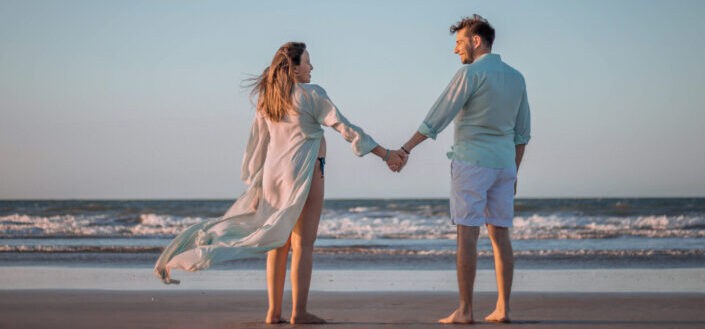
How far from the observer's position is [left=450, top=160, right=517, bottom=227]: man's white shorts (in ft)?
14.3

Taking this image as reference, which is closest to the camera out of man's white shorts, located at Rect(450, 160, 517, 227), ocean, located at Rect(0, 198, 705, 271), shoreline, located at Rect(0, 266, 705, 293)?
man's white shorts, located at Rect(450, 160, 517, 227)

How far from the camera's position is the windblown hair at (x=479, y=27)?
4.48 metres

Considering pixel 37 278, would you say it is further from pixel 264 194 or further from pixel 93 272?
pixel 264 194

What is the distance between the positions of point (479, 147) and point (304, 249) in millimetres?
1086

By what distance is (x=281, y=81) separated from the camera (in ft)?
14.3

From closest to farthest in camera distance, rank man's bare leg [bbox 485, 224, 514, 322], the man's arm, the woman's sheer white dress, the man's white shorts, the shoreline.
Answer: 1. the woman's sheer white dress
2. the man's white shorts
3. man's bare leg [bbox 485, 224, 514, 322]
4. the man's arm
5. the shoreline


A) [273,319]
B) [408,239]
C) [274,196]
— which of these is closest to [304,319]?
[273,319]

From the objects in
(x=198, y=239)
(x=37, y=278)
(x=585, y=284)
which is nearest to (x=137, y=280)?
(x=37, y=278)

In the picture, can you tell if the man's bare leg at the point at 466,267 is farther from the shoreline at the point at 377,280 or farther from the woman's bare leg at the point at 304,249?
the shoreline at the point at 377,280

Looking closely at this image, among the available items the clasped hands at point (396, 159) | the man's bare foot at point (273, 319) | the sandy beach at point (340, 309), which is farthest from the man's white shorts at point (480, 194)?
the man's bare foot at point (273, 319)

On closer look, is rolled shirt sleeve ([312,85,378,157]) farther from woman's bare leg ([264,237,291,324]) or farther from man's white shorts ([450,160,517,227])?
woman's bare leg ([264,237,291,324])

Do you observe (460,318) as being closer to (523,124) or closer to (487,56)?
(523,124)

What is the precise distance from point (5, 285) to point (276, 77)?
4.20 meters

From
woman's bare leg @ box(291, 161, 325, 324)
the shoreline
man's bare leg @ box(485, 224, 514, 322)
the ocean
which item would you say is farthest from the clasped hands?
the ocean
